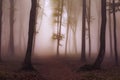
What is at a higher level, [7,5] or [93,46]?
[7,5]

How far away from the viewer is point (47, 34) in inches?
2532

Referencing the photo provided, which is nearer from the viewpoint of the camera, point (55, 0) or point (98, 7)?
point (55, 0)

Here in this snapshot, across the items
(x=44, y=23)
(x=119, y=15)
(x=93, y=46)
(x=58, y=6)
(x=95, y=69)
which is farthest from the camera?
(x=44, y=23)

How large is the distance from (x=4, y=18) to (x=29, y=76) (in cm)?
2836

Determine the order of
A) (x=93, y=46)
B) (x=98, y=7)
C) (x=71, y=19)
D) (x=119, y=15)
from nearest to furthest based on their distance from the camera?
(x=71, y=19), (x=98, y=7), (x=119, y=15), (x=93, y=46)

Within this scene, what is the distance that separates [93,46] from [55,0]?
21.9 m

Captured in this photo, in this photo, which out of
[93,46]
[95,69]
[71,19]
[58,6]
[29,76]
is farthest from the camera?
[93,46]

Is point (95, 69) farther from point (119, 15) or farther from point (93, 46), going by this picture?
point (93, 46)

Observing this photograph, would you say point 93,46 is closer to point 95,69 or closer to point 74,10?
point 74,10

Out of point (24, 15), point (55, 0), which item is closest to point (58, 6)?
point (55, 0)

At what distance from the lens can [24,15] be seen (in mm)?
49219

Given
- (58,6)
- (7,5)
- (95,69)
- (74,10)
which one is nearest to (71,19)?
(74,10)

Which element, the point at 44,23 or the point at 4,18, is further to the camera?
the point at 44,23

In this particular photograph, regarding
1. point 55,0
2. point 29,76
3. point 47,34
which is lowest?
point 29,76
